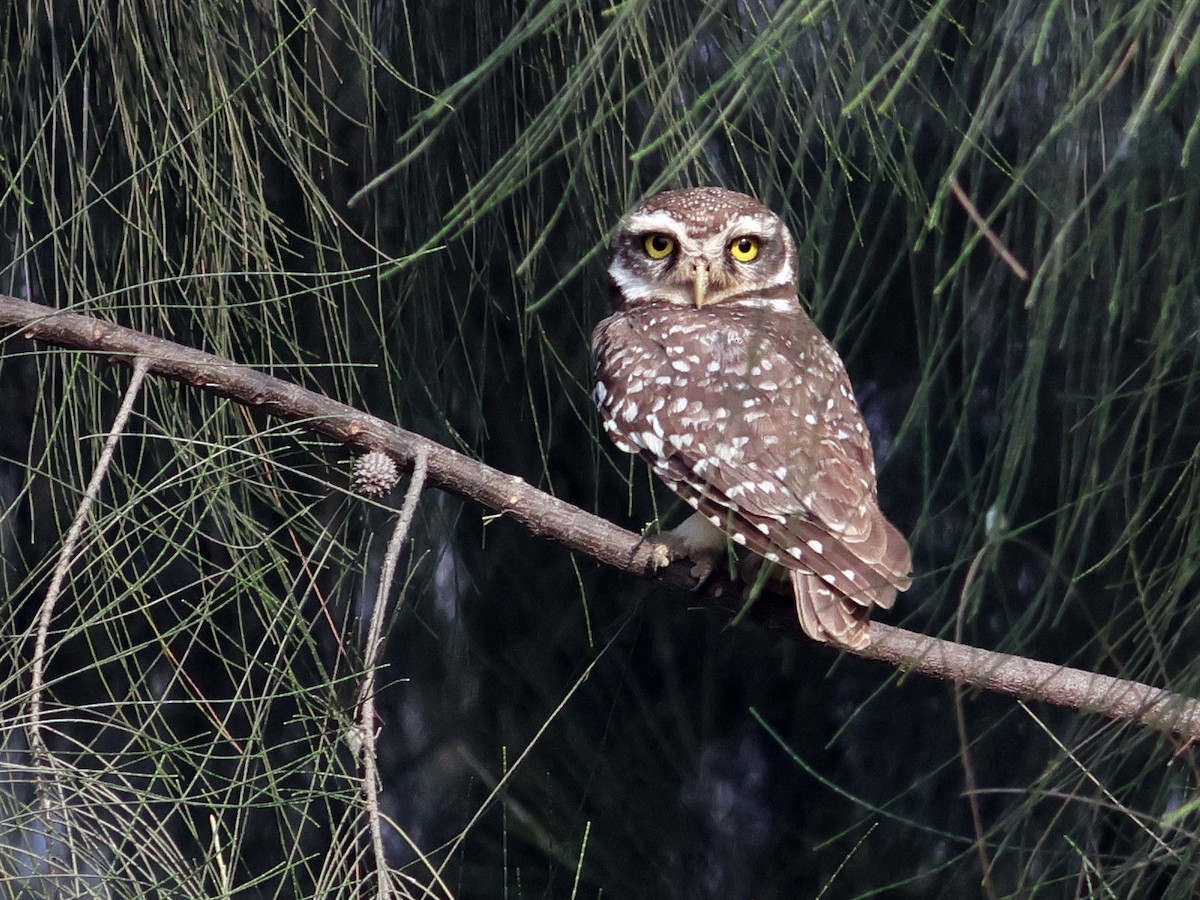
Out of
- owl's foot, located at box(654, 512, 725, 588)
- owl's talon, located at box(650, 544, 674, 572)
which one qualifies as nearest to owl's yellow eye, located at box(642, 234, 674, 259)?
owl's foot, located at box(654, 512, 725, 588)

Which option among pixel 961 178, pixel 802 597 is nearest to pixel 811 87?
pixel 961 178

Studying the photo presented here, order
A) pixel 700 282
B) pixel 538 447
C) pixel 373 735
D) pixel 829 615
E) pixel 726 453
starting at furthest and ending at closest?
pixel 700 282 < pixel 538 447 < pixel 726 453 < pixel 829 615 < pixel 373 735

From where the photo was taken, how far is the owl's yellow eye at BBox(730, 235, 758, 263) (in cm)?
227

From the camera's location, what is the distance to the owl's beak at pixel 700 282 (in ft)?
7.32

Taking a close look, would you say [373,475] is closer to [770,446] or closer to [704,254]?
[770,446]

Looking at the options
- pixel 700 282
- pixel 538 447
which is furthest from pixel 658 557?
pixel 700 282

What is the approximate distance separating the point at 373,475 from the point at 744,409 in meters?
0.50

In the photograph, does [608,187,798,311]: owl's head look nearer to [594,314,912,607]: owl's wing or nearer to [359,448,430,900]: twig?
[594,314,912,607]: owl's wing

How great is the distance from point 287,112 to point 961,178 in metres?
0.91

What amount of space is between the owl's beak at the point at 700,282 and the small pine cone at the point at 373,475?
956 mm

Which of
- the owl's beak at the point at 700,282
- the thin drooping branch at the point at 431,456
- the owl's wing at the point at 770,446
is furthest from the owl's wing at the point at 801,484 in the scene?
the owl's beak at the point at 700,282

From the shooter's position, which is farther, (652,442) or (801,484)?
(652,442)

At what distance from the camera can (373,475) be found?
1.36 metres

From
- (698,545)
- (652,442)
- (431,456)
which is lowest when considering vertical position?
(698,545)
